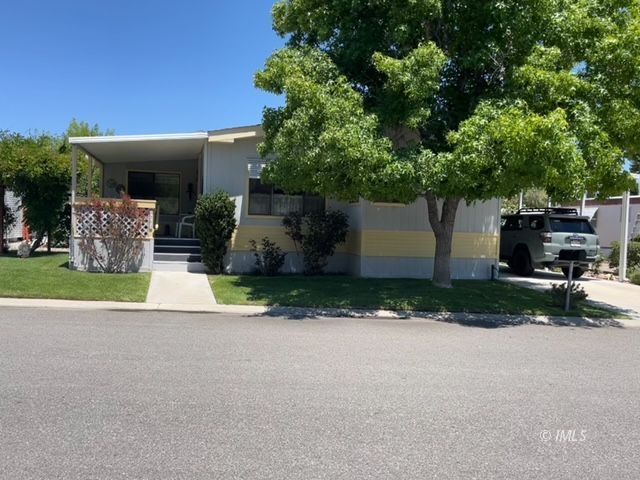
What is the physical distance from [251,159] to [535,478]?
1253cm

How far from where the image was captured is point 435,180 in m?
10.1

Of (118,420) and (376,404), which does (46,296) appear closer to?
(118,420)

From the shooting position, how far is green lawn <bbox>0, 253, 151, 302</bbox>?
11.2 meters

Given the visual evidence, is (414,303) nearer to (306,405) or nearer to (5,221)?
(306,405)

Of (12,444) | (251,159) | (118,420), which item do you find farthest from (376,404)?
(251,159)

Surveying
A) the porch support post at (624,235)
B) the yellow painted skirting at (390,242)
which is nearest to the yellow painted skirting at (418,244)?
the yellow painted skirting at (390,242)

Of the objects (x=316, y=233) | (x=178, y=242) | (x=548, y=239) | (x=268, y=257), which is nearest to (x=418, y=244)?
(x=316, y=233)

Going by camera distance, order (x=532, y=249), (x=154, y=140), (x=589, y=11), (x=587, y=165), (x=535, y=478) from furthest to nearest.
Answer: (x=532, y=249)
(x=154, y=140)
(x=589, y=11)
(x=587, y=165)
(x=535, y=478)

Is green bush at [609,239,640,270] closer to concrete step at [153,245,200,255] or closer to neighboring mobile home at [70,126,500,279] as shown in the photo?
neighboring mobile home at [70,126,500,279]

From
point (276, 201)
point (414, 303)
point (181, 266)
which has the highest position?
point (276, 201)

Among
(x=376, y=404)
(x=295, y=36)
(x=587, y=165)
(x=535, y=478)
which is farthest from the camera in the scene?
(x=295, y=36)

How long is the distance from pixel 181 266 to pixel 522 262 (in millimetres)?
10262

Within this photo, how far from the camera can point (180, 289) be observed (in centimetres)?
1257

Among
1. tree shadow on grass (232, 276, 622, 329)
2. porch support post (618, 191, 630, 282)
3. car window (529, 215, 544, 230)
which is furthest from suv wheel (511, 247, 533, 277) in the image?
tree shadow on grass (232, 276, 622, 329)
